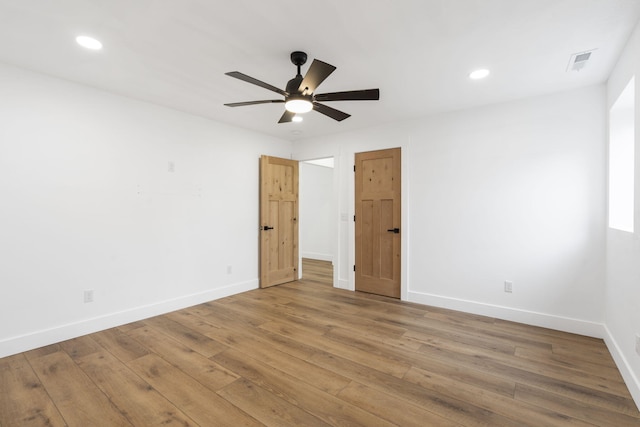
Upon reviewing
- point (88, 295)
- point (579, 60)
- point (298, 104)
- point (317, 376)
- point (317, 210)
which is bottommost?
point (317, 376)

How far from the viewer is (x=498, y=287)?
11.6 ft

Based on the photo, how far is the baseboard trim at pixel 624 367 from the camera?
1976 millimetres

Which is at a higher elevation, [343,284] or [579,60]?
[579,60]

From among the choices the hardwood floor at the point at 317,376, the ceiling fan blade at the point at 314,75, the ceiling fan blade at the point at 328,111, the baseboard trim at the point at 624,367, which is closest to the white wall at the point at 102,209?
the hardwood floor at the point at 317,376

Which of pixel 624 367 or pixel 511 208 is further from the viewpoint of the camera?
pixel 511 208

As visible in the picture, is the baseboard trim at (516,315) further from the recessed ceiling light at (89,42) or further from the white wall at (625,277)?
the recessed ceiling light at (89,42)

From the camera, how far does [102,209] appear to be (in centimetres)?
317

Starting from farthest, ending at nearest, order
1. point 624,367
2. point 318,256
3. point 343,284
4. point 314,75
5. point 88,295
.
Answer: point 318,256 < point 343,284 < point 88,295 < point 624,367 < point 314,75

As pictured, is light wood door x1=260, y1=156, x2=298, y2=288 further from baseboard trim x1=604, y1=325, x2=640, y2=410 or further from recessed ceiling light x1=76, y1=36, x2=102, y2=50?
baseboard trim x1=604, y1=325, x2=640, y2=410

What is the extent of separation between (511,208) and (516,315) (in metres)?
1.21

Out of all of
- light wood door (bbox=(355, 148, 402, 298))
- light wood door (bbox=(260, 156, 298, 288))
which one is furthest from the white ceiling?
light wood door (bbox=(260, 156, 298, 288))

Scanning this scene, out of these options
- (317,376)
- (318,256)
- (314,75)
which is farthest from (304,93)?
(318,256)

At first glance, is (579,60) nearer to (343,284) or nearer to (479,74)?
(479,74)

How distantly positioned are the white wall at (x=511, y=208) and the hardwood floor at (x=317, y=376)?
0.40 meters
